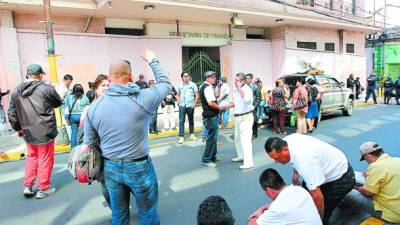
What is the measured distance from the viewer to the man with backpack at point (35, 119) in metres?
4.87

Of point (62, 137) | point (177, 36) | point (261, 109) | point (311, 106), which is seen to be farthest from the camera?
point (177, 36)

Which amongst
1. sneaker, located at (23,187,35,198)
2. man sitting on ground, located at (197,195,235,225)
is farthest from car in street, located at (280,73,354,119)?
man sitting on ground, located at (197,195,235,225)

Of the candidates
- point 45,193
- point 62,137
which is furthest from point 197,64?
point 45,193

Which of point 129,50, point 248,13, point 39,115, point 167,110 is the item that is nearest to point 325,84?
point 248,13

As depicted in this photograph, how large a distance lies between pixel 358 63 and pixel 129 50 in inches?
620

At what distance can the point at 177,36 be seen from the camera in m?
14.1

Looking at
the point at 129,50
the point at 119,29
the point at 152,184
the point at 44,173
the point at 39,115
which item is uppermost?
the point at 119,29

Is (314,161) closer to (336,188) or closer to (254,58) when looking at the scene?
(336,188)

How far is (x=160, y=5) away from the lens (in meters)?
11.5

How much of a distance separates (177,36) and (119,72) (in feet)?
38.0

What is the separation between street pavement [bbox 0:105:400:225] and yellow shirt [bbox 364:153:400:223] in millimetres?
898

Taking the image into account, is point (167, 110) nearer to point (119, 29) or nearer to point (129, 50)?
point (129, 50)

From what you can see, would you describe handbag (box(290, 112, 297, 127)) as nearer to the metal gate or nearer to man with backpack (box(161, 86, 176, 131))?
man with backpack (box(161, 86, 176, 131))

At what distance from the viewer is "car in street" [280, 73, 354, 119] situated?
11.4m
